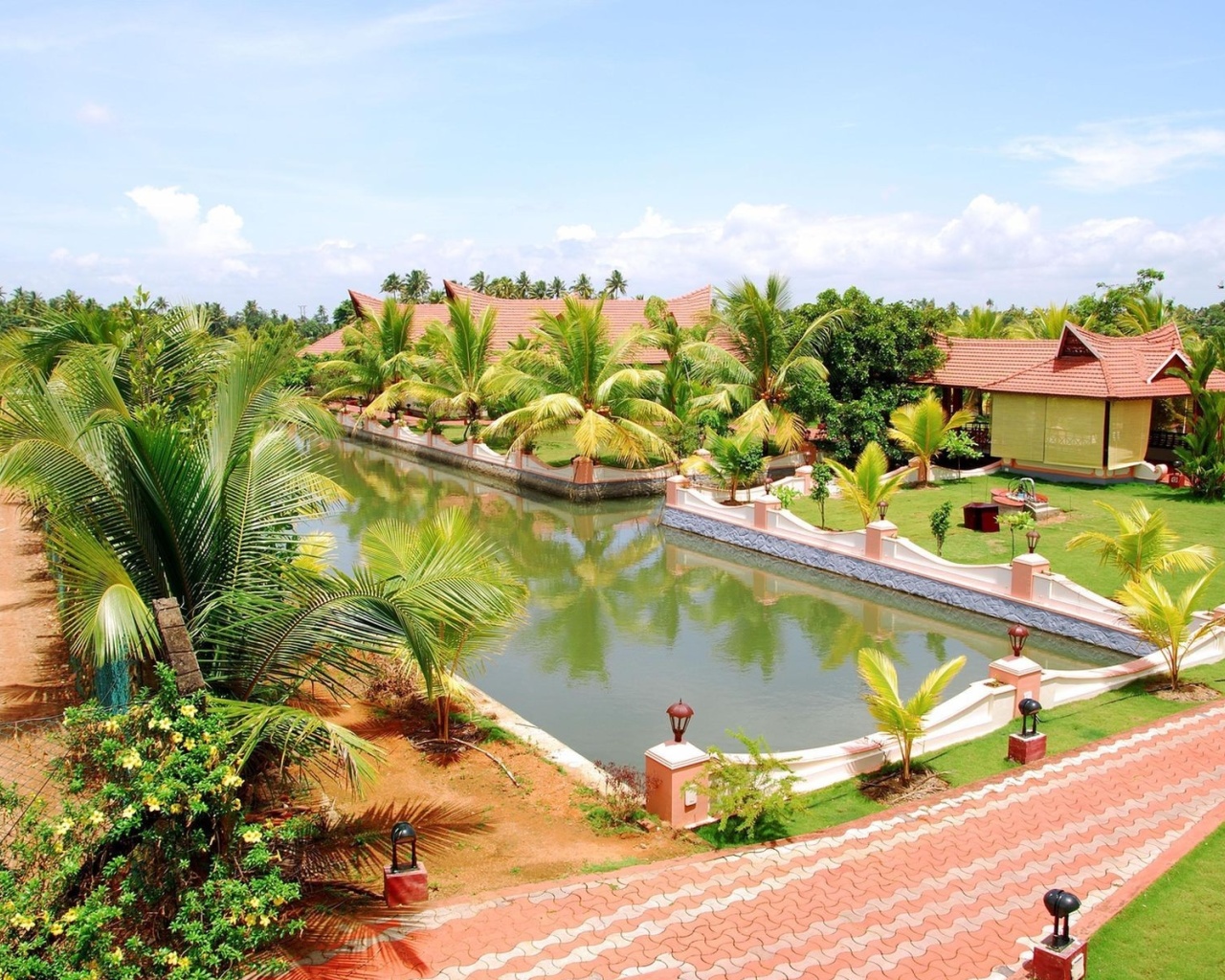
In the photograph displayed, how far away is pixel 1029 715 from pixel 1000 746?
567 mm

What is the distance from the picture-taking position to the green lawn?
13484 mm

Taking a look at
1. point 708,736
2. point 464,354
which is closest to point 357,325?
point 464,354

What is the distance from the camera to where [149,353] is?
8.76m

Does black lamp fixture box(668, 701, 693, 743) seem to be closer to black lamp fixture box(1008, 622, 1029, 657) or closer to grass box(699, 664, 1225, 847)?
grass box(699, 664, 1225, 847)

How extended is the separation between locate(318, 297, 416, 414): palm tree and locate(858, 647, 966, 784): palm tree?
24.1 metres

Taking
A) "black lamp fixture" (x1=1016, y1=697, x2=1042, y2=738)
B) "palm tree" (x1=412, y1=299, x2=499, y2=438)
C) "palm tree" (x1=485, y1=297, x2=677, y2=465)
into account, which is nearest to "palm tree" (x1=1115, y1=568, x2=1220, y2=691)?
"black lamp fixture" (x1=1016, y1=697, x2=1042, y2=738)

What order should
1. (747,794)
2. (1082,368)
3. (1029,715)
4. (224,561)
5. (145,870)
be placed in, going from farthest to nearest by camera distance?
(1082,368) < (1029,715) < (747,794) < (224,561) < (145,870)

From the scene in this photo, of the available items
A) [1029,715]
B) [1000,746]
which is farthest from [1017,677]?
[1029,715]

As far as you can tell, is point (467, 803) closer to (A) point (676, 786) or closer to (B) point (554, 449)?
(A) point (676, 786)

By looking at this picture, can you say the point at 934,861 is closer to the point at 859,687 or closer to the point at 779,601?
the point at 859,687

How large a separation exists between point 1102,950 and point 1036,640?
733 cm

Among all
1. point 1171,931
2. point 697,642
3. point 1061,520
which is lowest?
point 697,642

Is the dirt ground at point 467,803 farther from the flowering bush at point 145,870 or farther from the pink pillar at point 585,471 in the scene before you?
the pink pillar at point 585,471

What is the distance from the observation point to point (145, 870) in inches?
178
